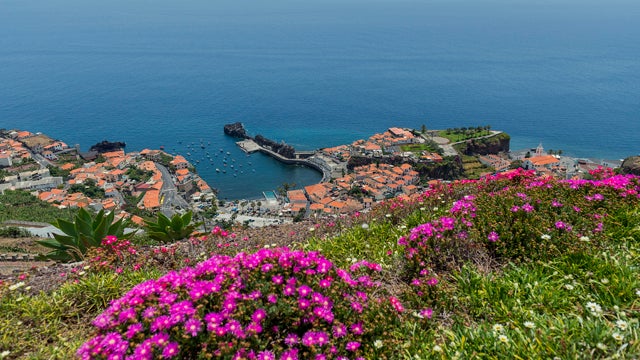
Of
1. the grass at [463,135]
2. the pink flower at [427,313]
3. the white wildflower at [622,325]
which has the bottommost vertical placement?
the grass at [463,135]

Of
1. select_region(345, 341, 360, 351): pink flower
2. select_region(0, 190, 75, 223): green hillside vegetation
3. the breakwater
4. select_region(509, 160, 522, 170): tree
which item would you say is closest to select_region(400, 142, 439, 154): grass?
select_region(509, 160, 522, 170): tree

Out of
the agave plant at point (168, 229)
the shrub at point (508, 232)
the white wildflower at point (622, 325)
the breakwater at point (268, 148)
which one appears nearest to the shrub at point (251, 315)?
the shrub at point (508, 232)

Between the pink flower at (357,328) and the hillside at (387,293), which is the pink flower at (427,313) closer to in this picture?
the hillside at (387,293)

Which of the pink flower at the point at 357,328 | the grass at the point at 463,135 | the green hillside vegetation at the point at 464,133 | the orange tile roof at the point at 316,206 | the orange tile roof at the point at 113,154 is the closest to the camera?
the pink flower at the point at 357,328

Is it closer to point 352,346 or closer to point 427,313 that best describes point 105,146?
point 427,313

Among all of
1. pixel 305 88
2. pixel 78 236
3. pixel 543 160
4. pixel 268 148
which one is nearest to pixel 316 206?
pixel 268 148

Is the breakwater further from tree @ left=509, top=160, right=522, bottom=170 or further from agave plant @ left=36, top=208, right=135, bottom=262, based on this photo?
agave plant @ left=36, top=208, right=135, bottom=262

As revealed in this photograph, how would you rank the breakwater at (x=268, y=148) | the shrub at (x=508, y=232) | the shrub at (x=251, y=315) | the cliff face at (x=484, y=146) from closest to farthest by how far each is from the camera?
the shrub at (x=251, y=315), the shrub at (x=508, y=232), the breakwater at (x=268, y=148), the cliff face at (x=484, y=146)
